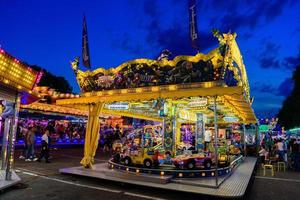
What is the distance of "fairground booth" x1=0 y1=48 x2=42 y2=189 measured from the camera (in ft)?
25.2

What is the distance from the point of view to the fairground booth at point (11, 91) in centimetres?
769

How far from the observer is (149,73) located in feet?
31.7

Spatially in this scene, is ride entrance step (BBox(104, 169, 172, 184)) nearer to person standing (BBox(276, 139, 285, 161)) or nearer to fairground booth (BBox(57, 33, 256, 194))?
fairground booth (BBox(57, 33, 256, 194))

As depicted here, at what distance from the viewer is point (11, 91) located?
28.7 ft

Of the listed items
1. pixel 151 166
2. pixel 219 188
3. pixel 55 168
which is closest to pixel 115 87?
pixel 151 166

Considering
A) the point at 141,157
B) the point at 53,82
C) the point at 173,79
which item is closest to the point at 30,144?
the point at 141,157

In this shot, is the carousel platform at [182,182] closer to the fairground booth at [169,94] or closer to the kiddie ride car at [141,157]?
the fairground booth at [169,94]

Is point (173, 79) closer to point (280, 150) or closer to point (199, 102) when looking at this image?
point (199, 102)

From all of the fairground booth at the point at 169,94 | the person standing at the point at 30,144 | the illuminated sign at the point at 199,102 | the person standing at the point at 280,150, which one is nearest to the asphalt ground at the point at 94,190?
the fairground booth at the point at 169,94

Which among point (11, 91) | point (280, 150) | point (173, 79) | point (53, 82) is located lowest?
point (280, 150)

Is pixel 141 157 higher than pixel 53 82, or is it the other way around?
pixel 53 82

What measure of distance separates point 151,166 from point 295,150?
8.77m

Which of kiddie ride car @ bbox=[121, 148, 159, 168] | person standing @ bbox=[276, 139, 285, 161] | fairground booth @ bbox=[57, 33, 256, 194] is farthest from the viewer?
person standing @ bbox=[276, 139, 285, 161]

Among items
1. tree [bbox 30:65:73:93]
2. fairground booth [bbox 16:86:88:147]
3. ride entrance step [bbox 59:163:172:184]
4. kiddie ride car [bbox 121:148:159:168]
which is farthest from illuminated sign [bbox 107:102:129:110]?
tree [bbox 30:65:73:93]
